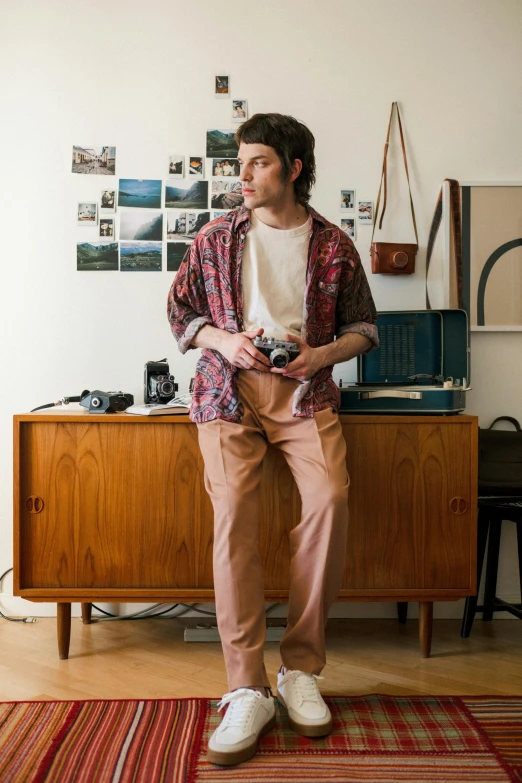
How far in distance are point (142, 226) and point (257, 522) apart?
1.26 metres

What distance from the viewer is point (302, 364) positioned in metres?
1.69

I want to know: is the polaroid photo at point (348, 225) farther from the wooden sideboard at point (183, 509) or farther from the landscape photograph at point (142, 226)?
the wooden sideboard at point (183, 509)

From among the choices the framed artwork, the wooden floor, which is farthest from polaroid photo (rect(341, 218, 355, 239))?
the wooden floor

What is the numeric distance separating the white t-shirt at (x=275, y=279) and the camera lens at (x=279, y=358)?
114 mm

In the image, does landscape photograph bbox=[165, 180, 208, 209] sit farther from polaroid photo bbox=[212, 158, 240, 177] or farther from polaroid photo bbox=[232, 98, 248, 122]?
polaroid photo bbox=[232, 98, 248, 122]

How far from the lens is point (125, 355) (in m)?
2.42

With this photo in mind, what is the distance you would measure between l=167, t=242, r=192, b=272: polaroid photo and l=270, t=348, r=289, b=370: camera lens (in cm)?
89

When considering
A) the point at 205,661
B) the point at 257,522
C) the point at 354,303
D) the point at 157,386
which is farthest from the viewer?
the point at 157,386

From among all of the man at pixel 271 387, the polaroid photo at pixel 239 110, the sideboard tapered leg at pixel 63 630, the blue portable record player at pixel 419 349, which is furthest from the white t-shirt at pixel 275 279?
the sideboard tapered leg at pixel 63 630

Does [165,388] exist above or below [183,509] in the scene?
above

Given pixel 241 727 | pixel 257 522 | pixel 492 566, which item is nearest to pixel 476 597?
pixel 492 566

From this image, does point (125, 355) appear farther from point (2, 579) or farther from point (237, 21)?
point (237, 21)

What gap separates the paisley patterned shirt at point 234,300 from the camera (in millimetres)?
1734

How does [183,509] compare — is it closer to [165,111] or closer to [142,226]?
[142,226]
